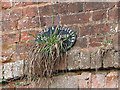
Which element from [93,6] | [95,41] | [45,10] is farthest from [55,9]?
[95,41]

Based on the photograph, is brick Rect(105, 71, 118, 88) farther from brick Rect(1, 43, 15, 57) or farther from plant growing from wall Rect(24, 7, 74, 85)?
brick Rect(1, 43, 15, 57)

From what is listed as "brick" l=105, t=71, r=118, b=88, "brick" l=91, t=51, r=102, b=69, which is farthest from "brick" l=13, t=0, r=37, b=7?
"brick" l=105, t=71, r=118, b=88

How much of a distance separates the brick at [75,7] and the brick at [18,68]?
1.88 ft

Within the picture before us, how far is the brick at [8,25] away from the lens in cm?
181

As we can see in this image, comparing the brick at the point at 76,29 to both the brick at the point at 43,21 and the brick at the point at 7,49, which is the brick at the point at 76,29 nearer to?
Answer: the brick at the point at 43,21

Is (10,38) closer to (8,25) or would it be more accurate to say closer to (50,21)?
(8,25)

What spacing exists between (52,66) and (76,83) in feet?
0.71

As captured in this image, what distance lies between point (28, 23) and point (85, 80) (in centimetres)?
66

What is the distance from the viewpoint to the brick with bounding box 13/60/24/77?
1701 millimetres

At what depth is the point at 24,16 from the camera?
5.84ft

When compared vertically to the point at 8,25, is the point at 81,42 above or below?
below

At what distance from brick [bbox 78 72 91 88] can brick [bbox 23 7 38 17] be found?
0.63m

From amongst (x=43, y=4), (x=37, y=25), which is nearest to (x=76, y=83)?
(x=37, y=25)

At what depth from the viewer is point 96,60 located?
149 cm
